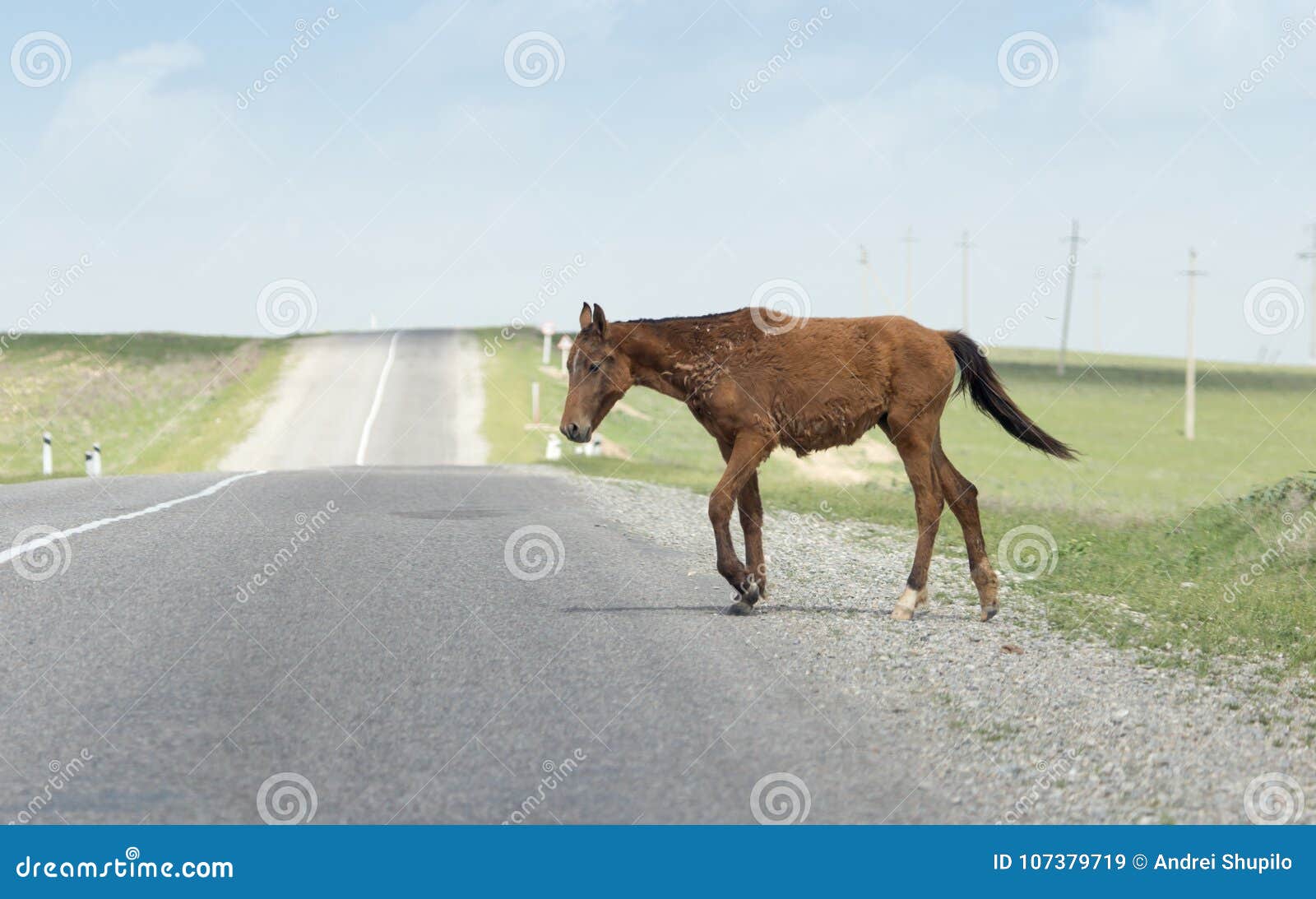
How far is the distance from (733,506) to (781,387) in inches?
35.5

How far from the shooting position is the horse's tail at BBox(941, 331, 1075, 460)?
9.73 meters

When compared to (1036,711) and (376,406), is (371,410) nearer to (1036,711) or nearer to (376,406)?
(376,406)

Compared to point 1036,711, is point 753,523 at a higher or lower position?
higher

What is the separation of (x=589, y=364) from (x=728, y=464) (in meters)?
→ 1.22

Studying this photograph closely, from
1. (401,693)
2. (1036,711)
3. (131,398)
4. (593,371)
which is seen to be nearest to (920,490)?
(593,371)

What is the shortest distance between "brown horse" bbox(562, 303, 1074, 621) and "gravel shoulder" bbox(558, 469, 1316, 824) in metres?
0.55

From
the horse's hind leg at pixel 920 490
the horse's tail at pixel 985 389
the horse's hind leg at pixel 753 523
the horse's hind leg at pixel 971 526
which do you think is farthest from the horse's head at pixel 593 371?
the horse's tail at pixel 985 389

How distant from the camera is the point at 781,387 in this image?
8945 mm

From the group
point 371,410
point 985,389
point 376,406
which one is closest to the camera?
point 985,389

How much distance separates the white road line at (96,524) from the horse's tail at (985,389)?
7.66 m

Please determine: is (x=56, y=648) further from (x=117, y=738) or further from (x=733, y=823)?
(x=733, y=823)

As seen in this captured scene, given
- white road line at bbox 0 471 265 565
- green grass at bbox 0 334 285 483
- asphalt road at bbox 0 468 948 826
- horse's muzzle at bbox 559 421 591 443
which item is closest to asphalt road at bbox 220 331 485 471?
green grass at bbox 0 334 285 483

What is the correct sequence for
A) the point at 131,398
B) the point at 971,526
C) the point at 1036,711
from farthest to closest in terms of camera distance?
the point at 131,398 < the point at 971,526 < the point at 1036,711

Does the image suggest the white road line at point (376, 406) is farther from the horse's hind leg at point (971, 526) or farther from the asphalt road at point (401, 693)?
the horse's hind leg at point (971, 526)
